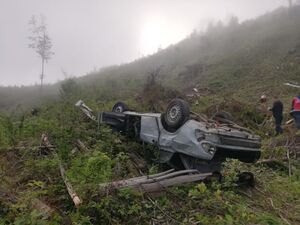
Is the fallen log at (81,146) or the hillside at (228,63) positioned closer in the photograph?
the fallen log at (81,146)

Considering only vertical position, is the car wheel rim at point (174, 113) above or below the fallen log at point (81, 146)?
above

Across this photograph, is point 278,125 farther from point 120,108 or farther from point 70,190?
point 70,190

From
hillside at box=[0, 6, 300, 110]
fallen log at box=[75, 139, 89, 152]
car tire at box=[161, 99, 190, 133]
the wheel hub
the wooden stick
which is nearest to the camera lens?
the wooden stick

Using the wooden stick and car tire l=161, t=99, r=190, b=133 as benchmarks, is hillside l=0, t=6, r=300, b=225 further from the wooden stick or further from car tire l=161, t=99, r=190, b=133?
car tire l=161, t=99, r=190, b=133

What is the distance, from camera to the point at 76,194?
4.55 meters

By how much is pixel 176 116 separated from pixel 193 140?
2.28 ft

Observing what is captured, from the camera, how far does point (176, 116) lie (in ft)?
21.7

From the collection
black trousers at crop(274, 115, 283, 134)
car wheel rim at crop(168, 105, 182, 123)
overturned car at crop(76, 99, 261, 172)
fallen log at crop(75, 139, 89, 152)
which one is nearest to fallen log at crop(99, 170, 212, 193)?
overturned car at crop(76, 99, 261, 172)

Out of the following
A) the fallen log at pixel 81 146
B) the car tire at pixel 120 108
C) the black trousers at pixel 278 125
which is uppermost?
the car tire at pixel 120 108

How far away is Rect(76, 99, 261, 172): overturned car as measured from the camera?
605cm

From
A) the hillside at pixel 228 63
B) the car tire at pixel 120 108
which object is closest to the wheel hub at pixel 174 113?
the car tire at pixel 120 108

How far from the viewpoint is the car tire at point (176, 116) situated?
6.48 metres

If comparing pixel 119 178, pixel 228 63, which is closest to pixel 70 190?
pixel 119 178

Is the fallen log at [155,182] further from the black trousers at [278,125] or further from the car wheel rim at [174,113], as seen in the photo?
the black trousers at [278,125]
